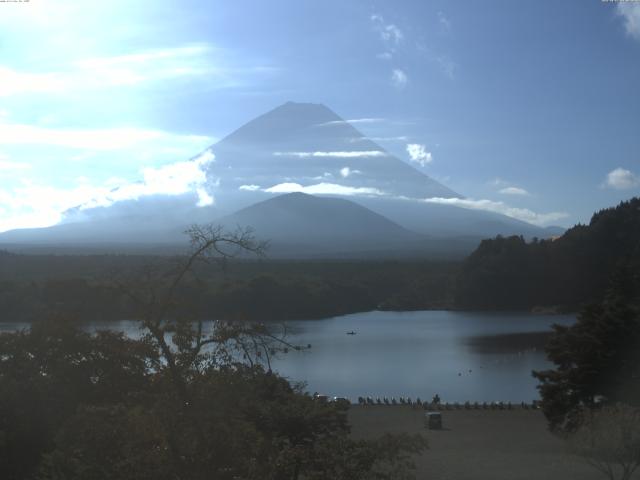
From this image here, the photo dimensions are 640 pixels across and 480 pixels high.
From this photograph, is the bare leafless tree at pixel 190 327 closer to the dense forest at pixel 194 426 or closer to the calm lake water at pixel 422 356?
the dense forest at pixel 194 426

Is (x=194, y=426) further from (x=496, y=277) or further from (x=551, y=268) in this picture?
(x=551, y=268)

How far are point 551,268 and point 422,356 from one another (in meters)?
22.4

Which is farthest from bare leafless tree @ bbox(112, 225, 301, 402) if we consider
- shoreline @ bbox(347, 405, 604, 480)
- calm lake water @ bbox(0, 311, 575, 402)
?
calm lake water @ bbox(0, 311, 575, 402)

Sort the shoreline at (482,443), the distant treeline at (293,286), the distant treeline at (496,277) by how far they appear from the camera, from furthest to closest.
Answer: the distant treeline at (496,277) < the distant treeline at (293,286) < the shoreline at (482,443)

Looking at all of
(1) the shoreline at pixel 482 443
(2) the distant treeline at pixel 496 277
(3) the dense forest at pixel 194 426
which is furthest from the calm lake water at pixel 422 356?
(3) the dense forest at pixel 194 426

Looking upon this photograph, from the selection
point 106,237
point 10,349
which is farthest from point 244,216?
point 10,349

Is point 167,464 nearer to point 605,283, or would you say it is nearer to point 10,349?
point 10,349

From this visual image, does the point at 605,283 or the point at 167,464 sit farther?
the point at 605,283

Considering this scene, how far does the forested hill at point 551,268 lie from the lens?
159 ft

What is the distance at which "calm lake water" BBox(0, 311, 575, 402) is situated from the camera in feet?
72.6

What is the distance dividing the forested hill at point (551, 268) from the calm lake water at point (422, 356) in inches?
163

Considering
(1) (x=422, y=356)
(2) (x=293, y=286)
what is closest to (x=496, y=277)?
(2) (x=293, y=286)

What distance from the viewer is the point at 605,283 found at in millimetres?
46531

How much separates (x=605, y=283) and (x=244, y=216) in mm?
74793
